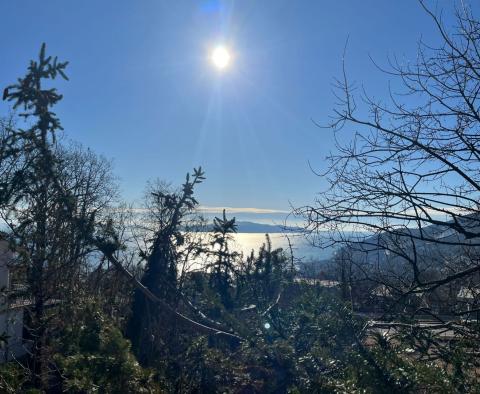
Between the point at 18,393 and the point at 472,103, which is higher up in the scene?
the point at 472,103

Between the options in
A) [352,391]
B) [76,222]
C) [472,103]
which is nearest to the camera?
[472,103]

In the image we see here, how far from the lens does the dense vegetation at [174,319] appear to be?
14.0 feet

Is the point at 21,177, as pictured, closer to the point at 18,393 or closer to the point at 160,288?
the point at 18,393

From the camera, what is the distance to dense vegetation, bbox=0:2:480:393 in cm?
427

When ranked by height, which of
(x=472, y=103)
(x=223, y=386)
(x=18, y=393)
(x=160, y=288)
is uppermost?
(x=472, y=103)

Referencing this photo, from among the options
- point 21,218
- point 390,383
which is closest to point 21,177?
point 21,218

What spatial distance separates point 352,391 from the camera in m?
3.60

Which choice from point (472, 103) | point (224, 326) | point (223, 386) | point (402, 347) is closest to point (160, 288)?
point (224, 326)

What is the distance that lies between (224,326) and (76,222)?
450 cm

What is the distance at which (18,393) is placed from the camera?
5.70m

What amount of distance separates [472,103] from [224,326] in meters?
9.14

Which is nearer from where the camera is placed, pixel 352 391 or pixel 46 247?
pixel 352 391

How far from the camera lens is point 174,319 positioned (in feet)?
40.3

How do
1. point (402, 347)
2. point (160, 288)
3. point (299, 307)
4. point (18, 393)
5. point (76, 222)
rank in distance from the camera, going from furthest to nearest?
point (160, 288), point (76, 222), point (299, 307), point (18, 393), point (402, 347)
